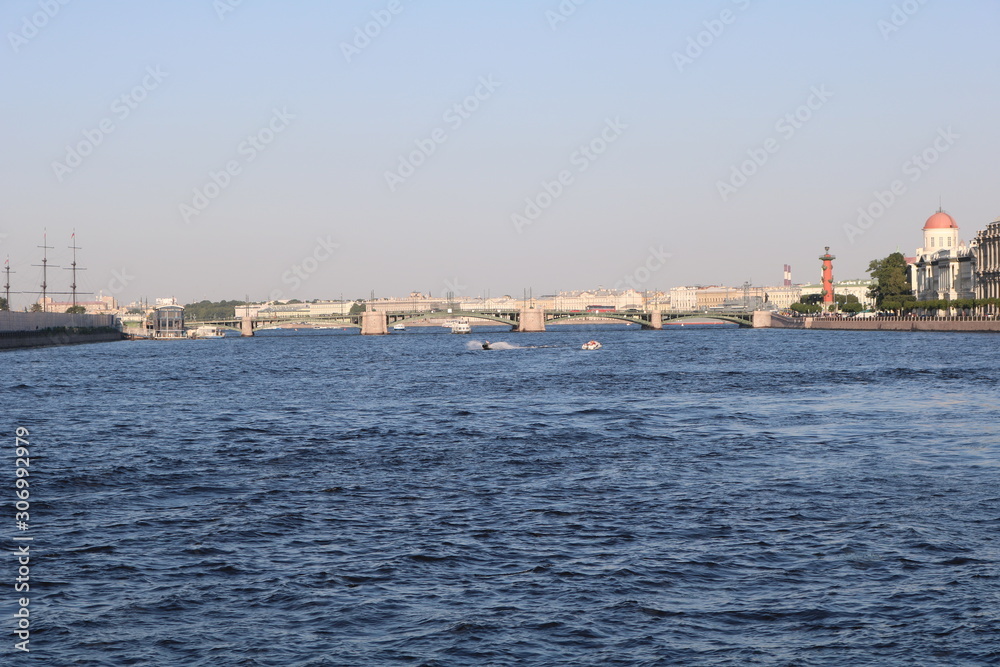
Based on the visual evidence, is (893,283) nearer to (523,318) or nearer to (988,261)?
(988,261)

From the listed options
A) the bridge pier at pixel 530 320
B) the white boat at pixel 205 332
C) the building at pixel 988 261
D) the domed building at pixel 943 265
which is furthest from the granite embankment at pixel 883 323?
the white boat at pixel 205 332

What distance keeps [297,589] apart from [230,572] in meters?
1.03

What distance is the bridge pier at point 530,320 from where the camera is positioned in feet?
450

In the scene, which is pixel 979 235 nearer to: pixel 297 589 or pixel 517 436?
pixel 517 436

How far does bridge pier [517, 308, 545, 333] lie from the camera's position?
13712 centimetres

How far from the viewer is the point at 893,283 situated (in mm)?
122125

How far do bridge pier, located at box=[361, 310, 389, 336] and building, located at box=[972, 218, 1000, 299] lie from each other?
67.4 meters

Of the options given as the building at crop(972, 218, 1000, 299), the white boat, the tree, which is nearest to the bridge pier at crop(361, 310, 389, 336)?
the white boat

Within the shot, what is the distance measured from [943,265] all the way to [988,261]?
21705 millimetres

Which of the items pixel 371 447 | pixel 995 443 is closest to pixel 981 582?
pixel 995 443

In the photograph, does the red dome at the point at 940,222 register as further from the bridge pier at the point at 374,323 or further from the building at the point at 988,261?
the bridge pier at the point at 374,323

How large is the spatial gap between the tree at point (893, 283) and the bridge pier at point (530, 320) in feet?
Result: 121

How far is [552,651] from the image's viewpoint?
9320mm

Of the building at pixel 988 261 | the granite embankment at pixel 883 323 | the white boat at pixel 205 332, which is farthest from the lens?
the white boat at pixel 205 332
